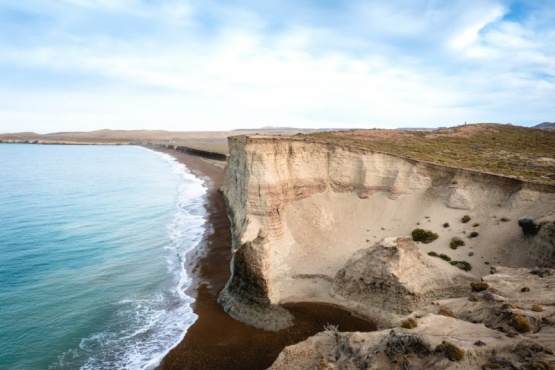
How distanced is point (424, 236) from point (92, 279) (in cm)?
3003

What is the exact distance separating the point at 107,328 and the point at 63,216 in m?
32.9

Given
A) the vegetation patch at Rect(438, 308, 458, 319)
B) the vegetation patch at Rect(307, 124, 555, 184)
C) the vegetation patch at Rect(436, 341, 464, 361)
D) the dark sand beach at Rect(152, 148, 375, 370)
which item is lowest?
the dark sand beach at Rect(152, 148, 375, 370)

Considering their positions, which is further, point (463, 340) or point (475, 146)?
point (475, 146)

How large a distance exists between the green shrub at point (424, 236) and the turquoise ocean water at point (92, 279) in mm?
20381

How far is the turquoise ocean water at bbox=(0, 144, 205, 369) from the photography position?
22.3 metres

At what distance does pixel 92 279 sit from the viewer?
31.7m

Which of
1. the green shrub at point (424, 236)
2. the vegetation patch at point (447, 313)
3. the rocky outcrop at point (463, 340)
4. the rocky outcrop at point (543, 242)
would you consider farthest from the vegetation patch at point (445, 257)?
the vegetation patch at point (447, 313)

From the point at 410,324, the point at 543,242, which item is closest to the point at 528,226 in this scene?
the point at 543,242

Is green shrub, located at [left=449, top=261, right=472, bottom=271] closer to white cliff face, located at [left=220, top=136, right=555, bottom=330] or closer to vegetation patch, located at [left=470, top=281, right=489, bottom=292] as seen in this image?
white cliff face, located at [left=220, top=136, right=555, bottom=330]

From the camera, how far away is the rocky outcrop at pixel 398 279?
77.2ft

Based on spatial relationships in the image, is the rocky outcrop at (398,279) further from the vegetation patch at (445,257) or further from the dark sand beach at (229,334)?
the vegetation patch at (445,257)

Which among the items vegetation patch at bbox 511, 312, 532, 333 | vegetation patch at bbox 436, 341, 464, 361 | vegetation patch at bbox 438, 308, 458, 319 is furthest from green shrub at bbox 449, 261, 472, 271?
vegetation patch at bbox 436, 341, 464, 361

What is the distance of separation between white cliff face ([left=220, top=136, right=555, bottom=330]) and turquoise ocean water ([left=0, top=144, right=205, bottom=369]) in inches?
245

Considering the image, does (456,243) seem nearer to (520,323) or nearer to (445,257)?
(445,257)
